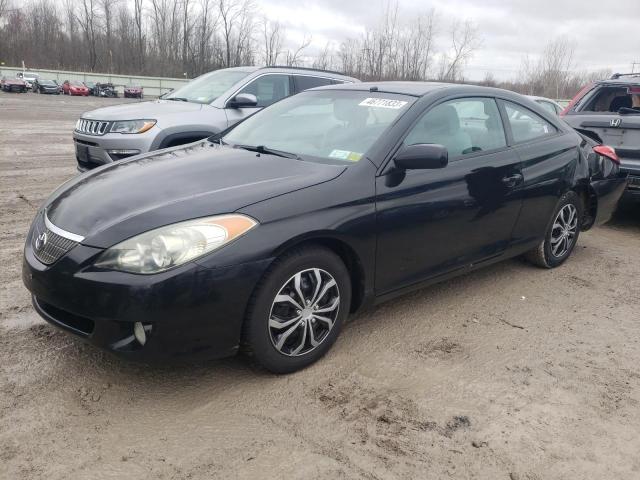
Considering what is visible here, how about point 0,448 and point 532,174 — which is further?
point 532,174

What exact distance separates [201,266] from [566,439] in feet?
6.37

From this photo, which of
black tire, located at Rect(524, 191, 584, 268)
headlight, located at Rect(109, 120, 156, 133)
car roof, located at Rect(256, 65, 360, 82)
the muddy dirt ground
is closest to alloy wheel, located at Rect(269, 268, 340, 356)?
the muddy dirt ground

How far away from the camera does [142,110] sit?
22.6 ft

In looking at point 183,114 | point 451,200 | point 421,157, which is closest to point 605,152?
point 451,200

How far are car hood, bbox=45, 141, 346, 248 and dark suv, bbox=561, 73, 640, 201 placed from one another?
453 centimetres

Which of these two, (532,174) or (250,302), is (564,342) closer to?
(532,174)

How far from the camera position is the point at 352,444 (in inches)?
99.7

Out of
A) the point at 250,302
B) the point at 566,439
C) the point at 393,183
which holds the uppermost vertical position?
the point at 393,183

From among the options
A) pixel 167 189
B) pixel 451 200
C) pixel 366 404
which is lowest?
pixel 366 404

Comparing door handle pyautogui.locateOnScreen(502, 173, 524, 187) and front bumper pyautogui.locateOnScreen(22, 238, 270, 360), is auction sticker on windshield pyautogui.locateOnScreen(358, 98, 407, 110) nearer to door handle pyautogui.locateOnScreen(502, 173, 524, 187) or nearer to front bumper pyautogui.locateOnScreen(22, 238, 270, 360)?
door handle pyautogui.locateOnScreen(502, 173, 524, 187)

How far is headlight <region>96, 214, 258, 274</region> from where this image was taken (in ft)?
8.47

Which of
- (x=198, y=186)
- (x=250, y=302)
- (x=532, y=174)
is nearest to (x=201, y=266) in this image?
(x=250, y=302)

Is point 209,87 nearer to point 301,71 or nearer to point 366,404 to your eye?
point 301,71

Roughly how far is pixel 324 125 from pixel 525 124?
1811mm
